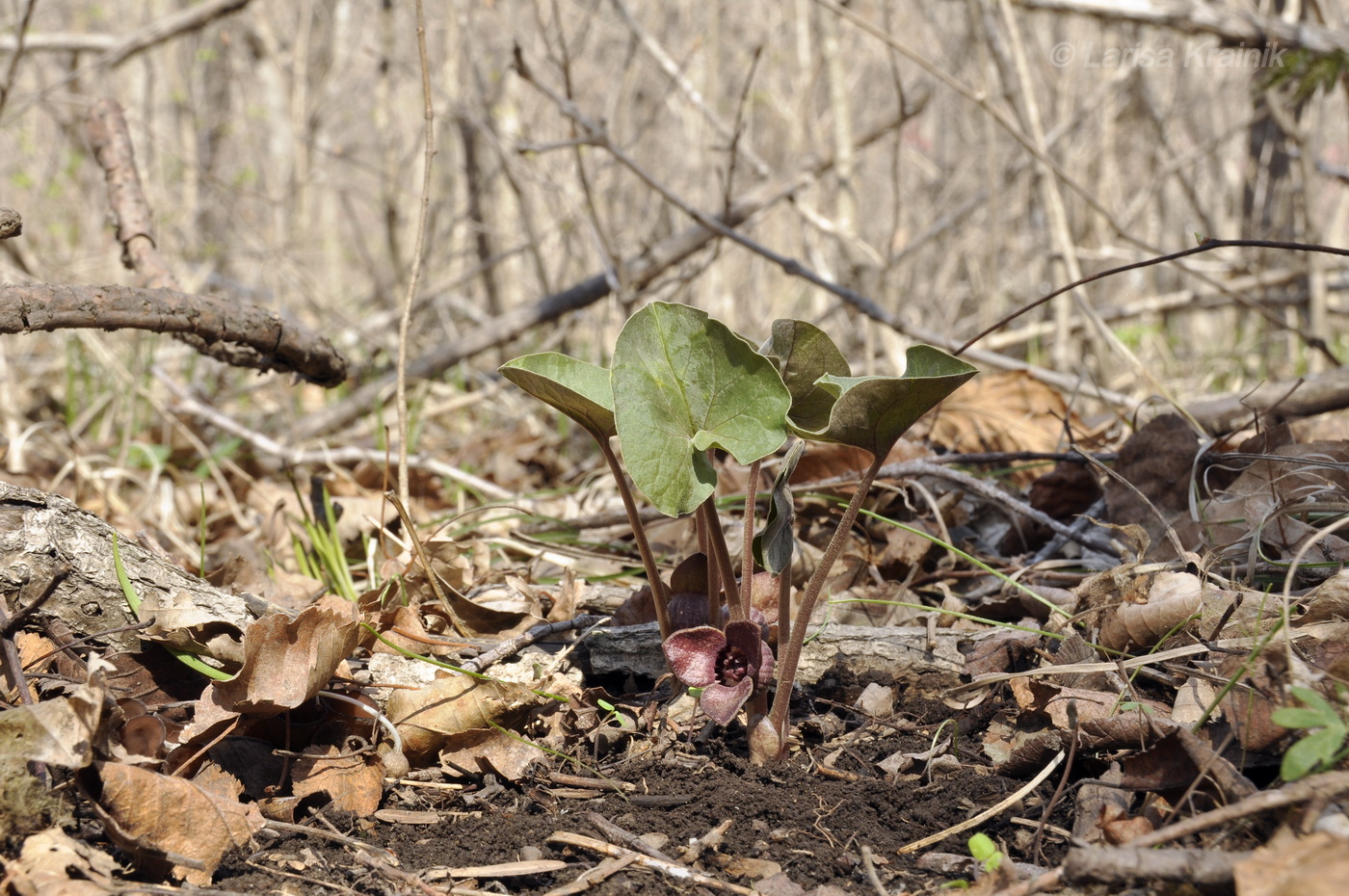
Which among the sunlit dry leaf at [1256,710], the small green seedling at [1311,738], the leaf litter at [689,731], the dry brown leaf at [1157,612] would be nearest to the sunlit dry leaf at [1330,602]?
the leaf litter at [689,731]

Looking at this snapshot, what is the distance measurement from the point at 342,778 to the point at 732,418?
72 centimetres

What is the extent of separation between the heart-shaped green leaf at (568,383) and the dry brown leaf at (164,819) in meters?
0.61

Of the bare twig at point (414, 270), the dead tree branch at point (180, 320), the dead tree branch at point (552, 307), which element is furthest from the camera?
the dead tree branch at point (552, 307)

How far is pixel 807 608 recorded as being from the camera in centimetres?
117

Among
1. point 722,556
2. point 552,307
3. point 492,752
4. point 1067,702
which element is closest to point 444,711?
point 492,752

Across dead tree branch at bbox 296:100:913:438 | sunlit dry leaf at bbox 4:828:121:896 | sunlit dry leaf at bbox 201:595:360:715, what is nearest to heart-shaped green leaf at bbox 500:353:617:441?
sunlit dry leaf at bbox 201:595:360:715

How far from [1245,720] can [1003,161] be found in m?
5.68

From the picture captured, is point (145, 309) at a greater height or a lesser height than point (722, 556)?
greater

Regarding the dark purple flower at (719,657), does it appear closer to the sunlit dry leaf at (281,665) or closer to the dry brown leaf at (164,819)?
the sunlit dry leaf at (281,665)

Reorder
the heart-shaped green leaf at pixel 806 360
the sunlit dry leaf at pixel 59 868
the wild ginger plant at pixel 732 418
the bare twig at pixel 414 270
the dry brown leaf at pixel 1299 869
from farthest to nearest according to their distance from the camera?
the bare twig at pixel 414 270 < the heart-shaped green leaf at pixel 806 360 < the wild ginger plant at pixel 732 418 < the sunlit dry leaf at pixel 59 868 < the dry brown leaf at pixel 1299 869

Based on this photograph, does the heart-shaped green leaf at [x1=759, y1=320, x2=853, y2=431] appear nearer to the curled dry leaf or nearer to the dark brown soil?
the dark brown soil

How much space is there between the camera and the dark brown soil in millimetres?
1052

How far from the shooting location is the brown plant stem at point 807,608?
113cm

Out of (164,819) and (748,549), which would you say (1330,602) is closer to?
(748,549)
